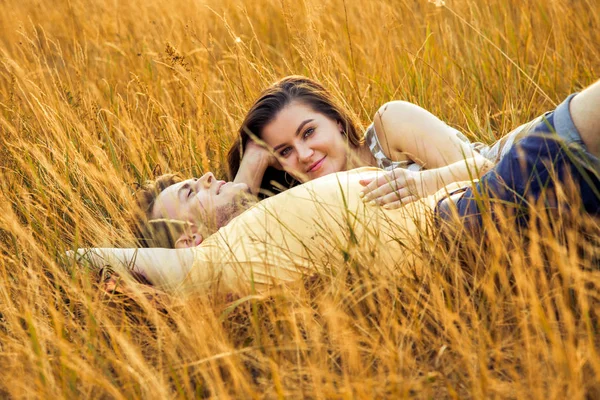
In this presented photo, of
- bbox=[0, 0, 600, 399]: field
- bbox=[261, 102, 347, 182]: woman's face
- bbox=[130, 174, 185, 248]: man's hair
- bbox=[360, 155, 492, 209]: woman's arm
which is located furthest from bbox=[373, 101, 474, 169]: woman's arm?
bbox=[130, 174, 185, 248]: man's hair

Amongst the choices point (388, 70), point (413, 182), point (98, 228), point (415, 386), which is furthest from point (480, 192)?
point (388, 70)

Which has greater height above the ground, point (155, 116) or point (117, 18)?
point (117, 18)

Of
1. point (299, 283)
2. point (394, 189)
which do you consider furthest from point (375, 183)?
point (299, 283)

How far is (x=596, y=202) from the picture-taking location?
184cm

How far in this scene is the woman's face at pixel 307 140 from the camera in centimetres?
295

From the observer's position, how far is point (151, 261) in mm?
2191

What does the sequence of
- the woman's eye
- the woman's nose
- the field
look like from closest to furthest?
1. the field
2. the woman's nose
3. the woman's eye

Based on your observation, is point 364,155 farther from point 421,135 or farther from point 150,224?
point 150,224

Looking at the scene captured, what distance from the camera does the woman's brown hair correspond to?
10.0 feet

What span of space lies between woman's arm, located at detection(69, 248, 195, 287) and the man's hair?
8.3 inches

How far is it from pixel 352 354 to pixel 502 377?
36 cm

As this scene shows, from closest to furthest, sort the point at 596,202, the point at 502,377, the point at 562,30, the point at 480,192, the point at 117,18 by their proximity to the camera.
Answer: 1. the point at 502,377
2. the point at 596,202
3. the point at 480,192
4. the point at 562,30
5. the point at 117,18

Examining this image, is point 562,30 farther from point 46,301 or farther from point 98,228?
point 46,301

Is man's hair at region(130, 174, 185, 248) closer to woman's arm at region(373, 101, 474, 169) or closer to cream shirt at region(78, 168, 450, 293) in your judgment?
cream shirt at region(78, 168, 450, 293)
